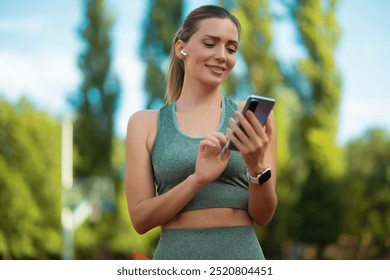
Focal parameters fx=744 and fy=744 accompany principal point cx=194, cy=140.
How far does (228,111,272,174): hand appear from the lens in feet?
4.65

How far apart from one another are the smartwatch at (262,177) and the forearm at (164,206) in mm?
108

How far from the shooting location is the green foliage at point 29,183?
42.7 feet

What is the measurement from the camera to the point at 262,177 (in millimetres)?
1488

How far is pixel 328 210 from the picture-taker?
558 inches

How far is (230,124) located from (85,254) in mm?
14326

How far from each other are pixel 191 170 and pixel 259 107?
0.22 metres

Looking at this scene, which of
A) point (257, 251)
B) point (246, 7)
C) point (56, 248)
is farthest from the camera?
point (246, 7)

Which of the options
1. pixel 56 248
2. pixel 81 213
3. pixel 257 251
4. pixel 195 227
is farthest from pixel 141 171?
Result: pixel 81 213

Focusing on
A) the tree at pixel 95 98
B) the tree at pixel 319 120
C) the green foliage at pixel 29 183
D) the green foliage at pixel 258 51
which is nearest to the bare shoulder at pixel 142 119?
the green foliage at pixel 29 183

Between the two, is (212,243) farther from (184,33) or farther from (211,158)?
(184,33)

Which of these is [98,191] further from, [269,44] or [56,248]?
[269,44]

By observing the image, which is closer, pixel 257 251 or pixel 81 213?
pixel 257 251

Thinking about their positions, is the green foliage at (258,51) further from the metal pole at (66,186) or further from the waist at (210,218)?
the waist at (210,218)

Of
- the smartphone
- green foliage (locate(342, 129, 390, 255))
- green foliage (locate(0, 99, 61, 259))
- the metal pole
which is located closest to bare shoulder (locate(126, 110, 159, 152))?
the smartphone
